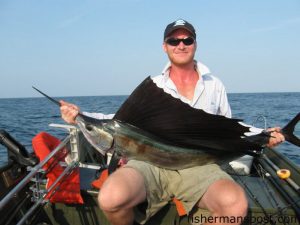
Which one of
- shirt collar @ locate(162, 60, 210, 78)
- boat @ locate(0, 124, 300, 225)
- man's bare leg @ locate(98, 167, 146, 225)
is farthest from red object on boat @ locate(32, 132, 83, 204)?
shirt collar @ locate(162, 60, 210, 78)

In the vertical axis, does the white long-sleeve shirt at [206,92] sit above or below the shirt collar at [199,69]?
below

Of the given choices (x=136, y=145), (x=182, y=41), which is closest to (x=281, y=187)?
(x=136, y=145)

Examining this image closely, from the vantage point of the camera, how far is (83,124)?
2.45 meters

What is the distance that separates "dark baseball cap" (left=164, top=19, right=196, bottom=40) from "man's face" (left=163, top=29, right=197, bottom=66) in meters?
0.04

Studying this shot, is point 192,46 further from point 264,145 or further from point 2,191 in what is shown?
point 2,191

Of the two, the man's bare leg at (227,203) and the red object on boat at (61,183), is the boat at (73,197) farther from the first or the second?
the man's bare leg at (227,203)

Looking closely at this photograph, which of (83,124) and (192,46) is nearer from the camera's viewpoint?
(83,124)

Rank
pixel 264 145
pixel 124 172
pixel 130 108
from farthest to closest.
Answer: pixel 264 145, pixel 130 108, pixel 124 172

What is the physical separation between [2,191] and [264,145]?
2170 millimetres

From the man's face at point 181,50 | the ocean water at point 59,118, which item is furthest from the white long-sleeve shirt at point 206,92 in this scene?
the ocean water at point 59,118

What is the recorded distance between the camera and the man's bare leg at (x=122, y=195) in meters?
2.09

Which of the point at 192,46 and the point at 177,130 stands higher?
the point at 192,46

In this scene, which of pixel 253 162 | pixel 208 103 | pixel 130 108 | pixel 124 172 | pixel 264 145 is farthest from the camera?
pixel 253 162

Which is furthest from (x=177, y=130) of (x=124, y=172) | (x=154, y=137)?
(x=124, y=172)
